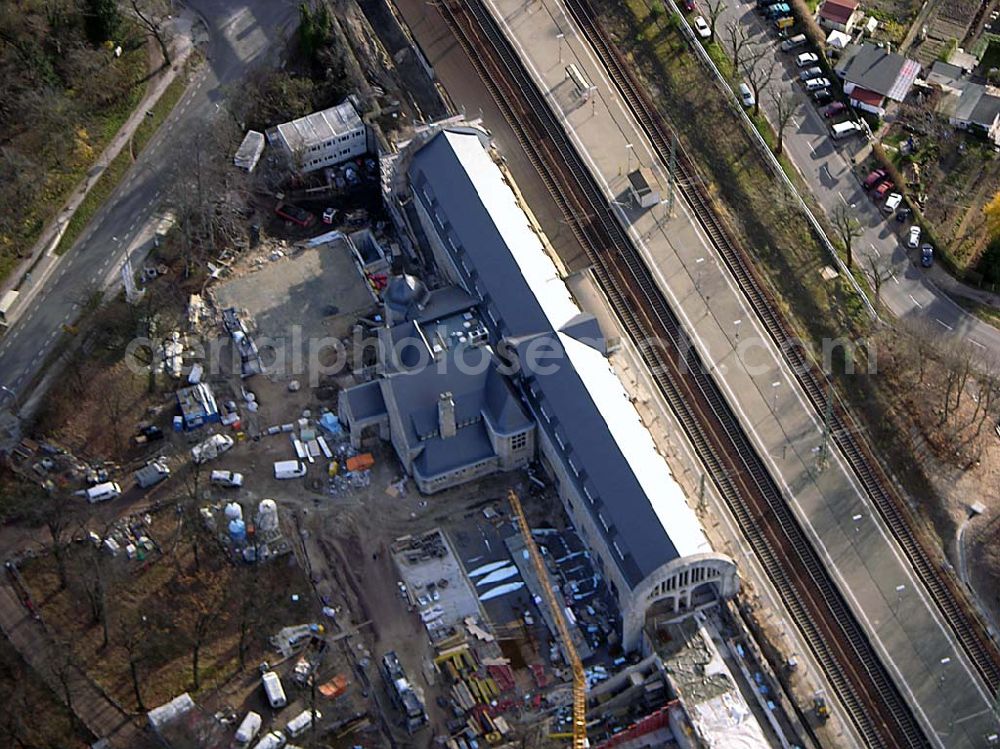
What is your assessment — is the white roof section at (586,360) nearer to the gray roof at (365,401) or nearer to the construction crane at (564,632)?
the construction crane at (564,632)

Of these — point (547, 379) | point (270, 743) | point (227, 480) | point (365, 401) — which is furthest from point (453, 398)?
point (270, 743)

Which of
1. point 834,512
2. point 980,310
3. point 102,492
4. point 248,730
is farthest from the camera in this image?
point 980,310

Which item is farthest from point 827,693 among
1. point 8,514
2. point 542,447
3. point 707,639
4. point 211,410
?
point 8,514

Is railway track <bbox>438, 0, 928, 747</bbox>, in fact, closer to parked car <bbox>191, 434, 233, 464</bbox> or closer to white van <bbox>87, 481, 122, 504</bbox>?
parked car <bbox>191, 434, 233, 464</bbox>

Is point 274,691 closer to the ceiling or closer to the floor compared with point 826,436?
closer to the ceiling

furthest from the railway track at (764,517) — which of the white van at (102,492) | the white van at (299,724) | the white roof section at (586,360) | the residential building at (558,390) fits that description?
the white van at (102,492)

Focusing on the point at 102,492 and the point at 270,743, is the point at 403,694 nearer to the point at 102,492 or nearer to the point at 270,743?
the point at 270,743

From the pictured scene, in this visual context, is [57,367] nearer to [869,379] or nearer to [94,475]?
[94,475]
